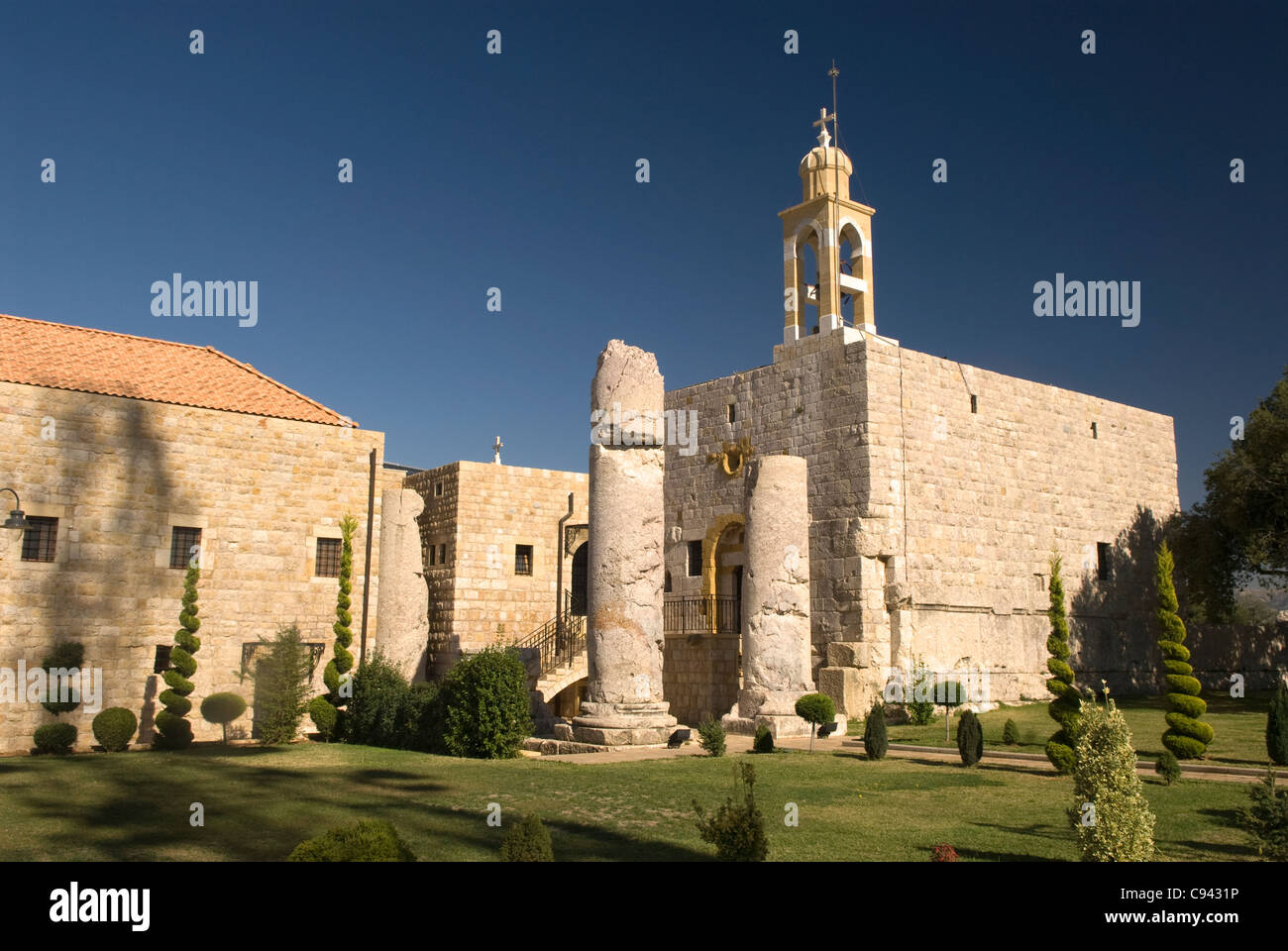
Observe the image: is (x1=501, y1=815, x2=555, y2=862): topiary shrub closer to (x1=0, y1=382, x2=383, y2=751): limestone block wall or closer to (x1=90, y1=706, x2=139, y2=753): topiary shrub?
(x1=90, y1=706, x2=139, y2=753): topiary shrub

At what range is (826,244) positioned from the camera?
2400 centimetres

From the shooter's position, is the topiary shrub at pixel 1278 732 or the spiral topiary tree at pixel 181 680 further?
the spiral topiary tree at pixel 181 680

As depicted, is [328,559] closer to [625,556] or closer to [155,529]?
[155,529]

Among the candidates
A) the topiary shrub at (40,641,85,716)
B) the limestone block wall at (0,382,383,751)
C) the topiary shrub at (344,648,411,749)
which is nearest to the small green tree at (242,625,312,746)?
the topiary shrub at (344,648,411,749)

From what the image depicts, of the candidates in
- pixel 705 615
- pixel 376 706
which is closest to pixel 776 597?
pixel 705 615

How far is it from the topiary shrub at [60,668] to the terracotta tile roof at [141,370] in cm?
A: 528

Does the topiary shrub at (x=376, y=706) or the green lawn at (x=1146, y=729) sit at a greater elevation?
the topiary shrub at (x=376, y=706)

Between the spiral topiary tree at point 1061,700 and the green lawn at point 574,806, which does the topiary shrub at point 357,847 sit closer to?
the green lawn at point 574,806

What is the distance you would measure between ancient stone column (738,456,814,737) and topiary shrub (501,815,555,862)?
1239 centimetres

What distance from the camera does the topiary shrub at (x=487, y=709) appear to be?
1505 centimetres

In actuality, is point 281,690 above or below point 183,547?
below

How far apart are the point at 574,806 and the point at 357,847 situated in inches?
198

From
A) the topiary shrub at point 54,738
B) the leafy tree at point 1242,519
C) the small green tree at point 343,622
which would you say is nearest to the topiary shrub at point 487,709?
the small green tree at point 343,622
